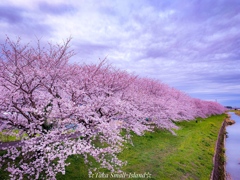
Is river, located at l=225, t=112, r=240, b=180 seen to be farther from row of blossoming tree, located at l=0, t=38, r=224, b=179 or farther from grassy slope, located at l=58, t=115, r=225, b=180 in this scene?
row of blossoming tree, located at l=0, t=38, r=224, b=179

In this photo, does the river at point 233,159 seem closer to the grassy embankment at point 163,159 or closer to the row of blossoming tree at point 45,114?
the grassy embankment at point 163,159

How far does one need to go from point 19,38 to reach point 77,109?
5.52 m

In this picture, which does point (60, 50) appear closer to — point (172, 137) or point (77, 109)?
point (77, 109)

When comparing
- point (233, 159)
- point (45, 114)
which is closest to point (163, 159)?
point (45, 114)

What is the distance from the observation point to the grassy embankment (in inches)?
564

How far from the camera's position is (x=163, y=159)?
17.6 meters

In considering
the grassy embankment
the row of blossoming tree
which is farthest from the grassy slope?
the row of blossoming tree

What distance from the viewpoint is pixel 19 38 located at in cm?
1140

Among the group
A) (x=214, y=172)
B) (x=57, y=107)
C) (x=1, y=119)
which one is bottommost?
(x=214, y=172)

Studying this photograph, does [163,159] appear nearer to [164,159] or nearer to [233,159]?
[164,159]

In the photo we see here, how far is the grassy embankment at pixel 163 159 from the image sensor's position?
14.3 m

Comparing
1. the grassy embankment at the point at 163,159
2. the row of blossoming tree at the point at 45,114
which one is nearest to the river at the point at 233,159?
the grassy embankment at the point at 163,159

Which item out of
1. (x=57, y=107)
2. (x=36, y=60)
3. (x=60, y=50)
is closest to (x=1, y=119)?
(x=57, y=107)

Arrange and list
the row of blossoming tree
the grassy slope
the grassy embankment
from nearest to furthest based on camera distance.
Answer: the row of blossoming tree
the grassy embankment
the grassy slope
